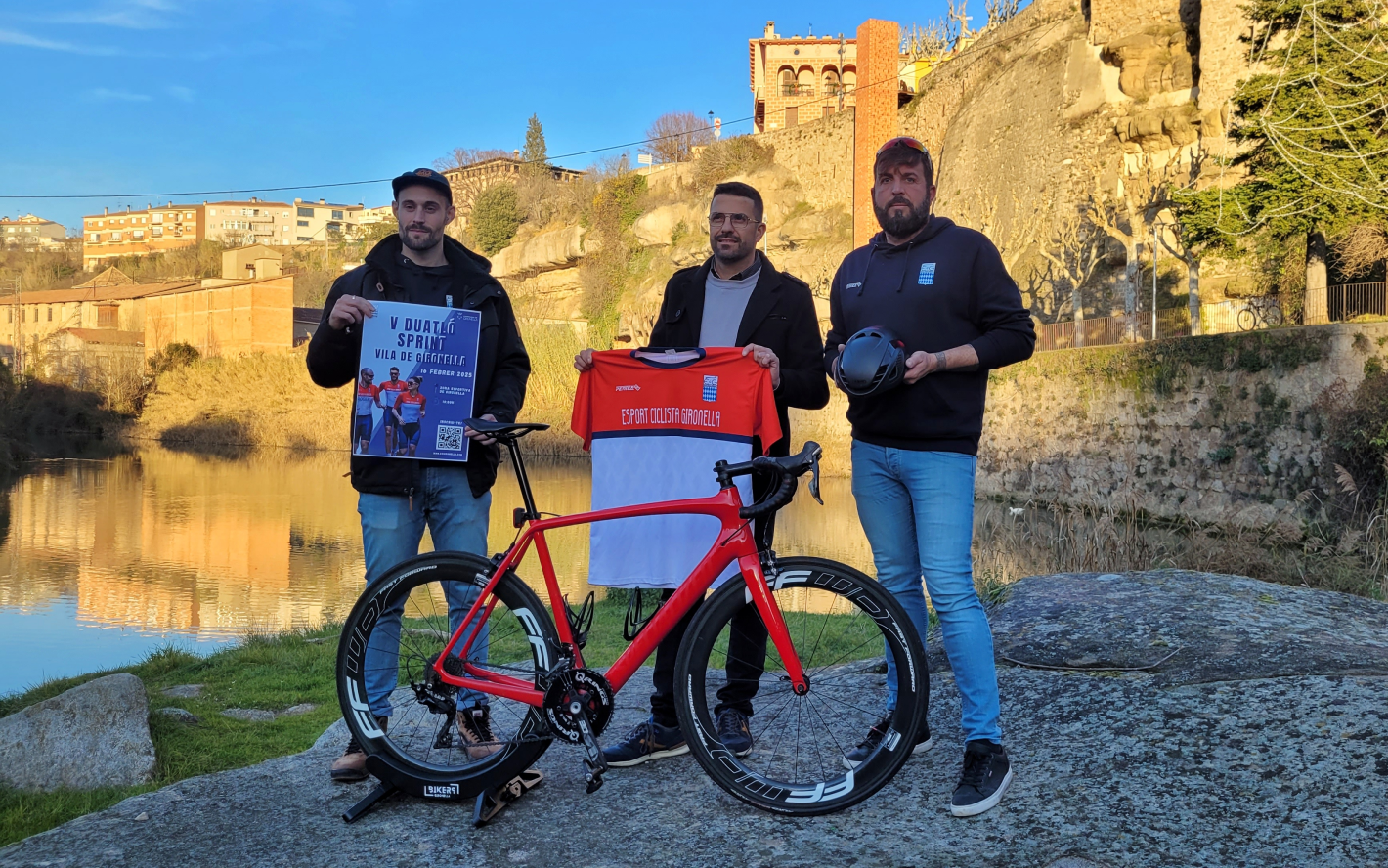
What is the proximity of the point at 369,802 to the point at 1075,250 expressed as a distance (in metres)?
34.7

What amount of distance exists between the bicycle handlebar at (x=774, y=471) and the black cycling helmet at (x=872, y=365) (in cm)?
25

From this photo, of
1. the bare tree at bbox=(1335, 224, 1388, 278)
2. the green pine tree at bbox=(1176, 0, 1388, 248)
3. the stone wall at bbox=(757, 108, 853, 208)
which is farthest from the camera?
the stone wall at bbox=(757, 108, 853, 208)

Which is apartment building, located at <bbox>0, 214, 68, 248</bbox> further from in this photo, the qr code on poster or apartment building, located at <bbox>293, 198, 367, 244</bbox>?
the qr code on poster

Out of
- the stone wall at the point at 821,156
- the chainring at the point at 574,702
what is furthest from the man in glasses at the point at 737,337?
the stone wall at the point at 821,156

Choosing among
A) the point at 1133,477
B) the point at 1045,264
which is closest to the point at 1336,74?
the point at 1133,477

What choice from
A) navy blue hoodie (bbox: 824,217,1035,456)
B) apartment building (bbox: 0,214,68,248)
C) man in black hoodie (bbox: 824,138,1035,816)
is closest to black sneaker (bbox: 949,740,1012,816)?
man in black hoodie (bbox: 824,138,1035,816)

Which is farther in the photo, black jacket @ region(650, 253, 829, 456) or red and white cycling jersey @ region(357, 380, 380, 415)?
black jacket @ region(650, 253, 829, 456)

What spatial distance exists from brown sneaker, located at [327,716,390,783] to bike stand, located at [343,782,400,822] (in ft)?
0.47

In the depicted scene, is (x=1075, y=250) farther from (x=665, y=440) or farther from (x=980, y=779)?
(x=980, y=779)

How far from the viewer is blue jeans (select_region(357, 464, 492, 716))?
3932 mm

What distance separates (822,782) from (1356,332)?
658 inches

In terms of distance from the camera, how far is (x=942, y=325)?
3656 mm

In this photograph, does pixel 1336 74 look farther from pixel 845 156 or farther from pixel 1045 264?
pixel 845 156

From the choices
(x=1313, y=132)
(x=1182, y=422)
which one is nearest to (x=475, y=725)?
(x=1182, y=422)
